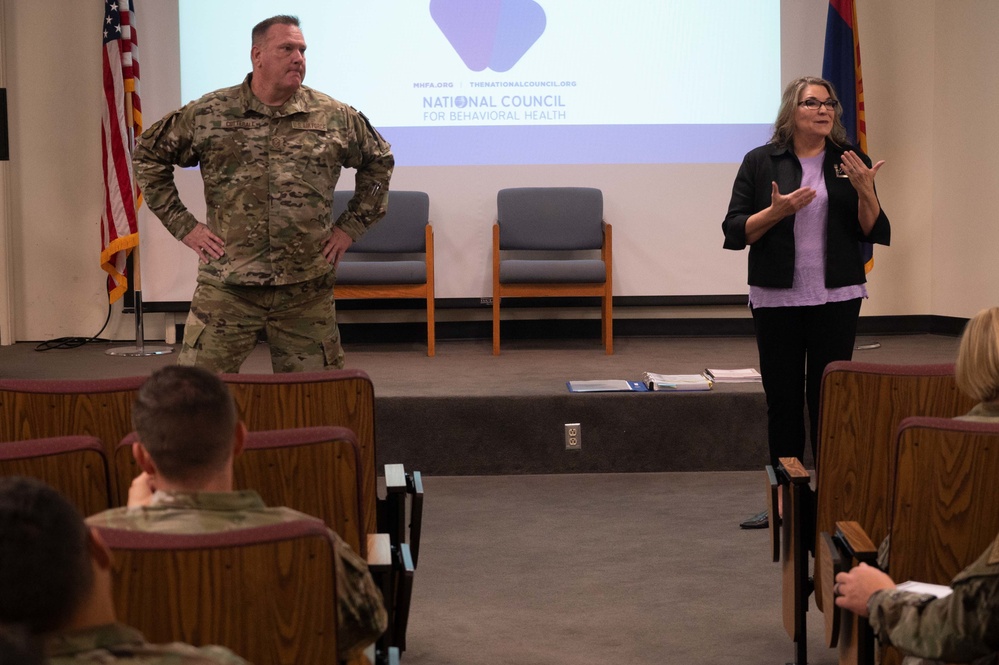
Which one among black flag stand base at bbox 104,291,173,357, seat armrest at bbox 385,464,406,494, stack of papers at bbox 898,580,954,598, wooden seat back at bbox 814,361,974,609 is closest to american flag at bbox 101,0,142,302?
black flag stand base at bbox 104,291,173,357

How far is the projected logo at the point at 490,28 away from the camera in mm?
6496

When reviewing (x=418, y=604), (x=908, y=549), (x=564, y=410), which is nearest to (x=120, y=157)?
(x=564, y=410)

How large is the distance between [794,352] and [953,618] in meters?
2.11

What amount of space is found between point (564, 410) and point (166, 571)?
3492mm

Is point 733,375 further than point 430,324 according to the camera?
No

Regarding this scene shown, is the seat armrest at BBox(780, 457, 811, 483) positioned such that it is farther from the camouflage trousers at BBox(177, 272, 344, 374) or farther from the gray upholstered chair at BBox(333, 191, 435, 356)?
the gray upholstered chair at BBox(333, 191, 435, 356)

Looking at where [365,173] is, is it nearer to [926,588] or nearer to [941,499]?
[941,499]

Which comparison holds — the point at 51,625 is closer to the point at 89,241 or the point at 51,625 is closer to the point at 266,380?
the point at 266,380

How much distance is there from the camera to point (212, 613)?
1.38m

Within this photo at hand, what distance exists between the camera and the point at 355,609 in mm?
1572

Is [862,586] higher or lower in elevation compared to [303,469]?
lower

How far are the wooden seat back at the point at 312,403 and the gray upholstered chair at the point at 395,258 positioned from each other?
3.36 metres

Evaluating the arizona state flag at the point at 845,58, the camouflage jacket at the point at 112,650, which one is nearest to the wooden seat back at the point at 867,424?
the camouflage jacket at the point at 112,650

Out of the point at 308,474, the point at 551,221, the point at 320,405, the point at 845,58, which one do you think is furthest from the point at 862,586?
the point at 845,58
